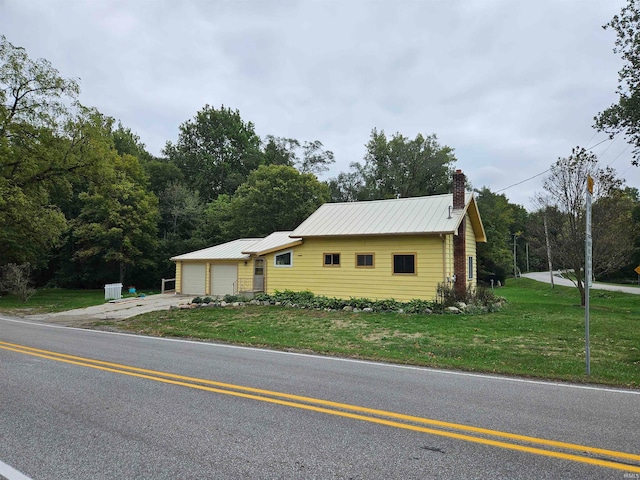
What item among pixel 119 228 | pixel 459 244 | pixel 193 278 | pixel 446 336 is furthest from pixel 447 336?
pixel 119 228

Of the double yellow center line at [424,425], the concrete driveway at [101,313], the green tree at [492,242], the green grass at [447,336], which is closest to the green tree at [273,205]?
the concrete driveway at [101,313]

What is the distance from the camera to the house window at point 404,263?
17022mm

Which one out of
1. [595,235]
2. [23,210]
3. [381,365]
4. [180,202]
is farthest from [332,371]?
[180,202]

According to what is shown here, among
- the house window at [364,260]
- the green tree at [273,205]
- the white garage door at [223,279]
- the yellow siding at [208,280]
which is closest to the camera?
the house window at [364,260]

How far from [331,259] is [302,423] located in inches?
569

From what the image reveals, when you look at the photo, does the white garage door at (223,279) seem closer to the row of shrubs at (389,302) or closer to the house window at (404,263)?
the row of shrubs at (389,302)

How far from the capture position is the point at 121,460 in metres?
3.59

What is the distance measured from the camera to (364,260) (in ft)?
59.3

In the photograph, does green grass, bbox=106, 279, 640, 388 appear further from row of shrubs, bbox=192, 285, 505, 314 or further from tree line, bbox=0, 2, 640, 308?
tree line, bbox=0, 2, 640, 308

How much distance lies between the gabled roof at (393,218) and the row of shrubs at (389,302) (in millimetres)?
2673

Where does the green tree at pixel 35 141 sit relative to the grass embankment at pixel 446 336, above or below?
above

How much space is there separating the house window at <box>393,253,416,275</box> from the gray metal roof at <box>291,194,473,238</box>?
3.63ft

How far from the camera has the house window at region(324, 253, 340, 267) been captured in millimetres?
18672

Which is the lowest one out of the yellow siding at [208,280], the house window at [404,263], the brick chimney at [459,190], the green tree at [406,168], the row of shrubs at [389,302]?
the row of shrubs at [389,302]
